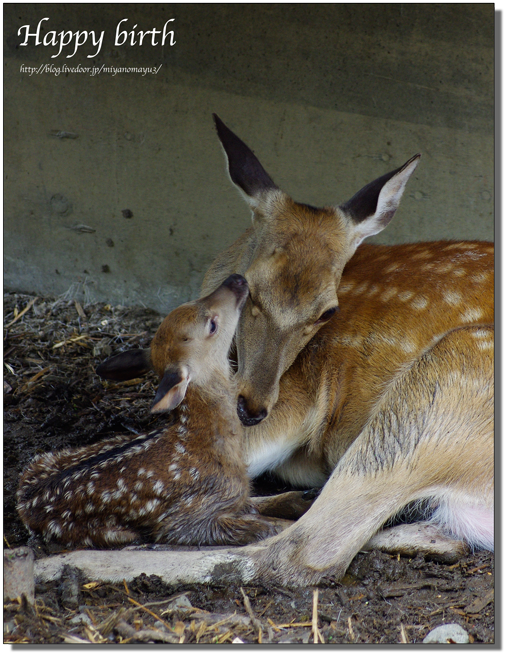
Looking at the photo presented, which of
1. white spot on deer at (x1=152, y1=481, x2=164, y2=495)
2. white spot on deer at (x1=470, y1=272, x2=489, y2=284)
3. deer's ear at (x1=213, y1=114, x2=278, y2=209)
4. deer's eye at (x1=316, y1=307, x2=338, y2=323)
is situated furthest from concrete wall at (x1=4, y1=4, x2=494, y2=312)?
white spot on deer at (x1=152, y1=481, x2=164, y2=495)

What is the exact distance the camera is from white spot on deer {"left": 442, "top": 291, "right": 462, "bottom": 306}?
335cm

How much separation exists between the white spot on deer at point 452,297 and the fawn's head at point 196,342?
40.0 inches

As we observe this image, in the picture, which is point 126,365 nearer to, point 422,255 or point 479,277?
point 422,255

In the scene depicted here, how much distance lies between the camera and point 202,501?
3.12 m

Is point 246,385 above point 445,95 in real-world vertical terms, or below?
below

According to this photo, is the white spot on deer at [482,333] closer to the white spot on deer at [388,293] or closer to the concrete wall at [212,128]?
the white spot on deer at [388,293]

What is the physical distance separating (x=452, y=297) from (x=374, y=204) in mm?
638

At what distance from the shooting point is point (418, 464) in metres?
2.96

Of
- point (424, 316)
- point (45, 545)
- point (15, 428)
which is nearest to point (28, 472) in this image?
point (45, 545)

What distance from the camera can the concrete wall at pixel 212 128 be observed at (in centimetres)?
463

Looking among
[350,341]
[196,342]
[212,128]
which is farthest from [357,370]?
[212,128]

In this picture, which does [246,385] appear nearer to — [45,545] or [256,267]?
[256,267]

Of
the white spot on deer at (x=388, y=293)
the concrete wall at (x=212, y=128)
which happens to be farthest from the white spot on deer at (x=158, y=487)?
the concrete wall at (x=212, y=128)

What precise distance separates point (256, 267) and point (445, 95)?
236cm
